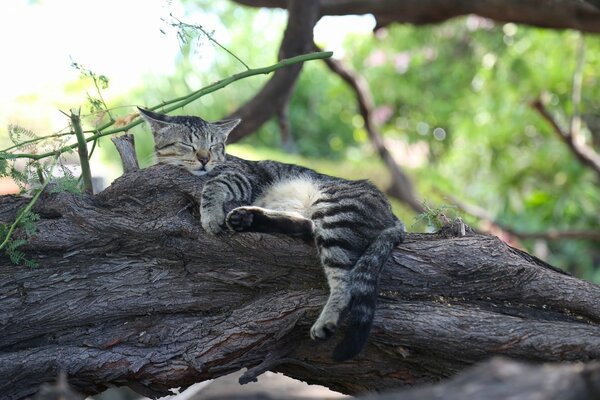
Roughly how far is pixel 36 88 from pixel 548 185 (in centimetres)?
765

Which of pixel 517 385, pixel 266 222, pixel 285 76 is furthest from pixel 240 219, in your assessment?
pixel 285 76

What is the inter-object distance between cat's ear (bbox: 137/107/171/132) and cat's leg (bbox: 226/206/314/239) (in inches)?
35.2

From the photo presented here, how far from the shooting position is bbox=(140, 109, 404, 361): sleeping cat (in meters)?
2.80

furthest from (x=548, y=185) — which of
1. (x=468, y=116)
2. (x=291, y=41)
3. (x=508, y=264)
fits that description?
(x=508, y=264)

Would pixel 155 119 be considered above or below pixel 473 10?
below

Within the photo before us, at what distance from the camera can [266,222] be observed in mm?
3055

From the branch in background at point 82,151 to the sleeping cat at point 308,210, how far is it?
1.32 ft

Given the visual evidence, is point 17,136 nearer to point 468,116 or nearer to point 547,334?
point 547,334

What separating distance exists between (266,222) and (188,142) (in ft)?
3.10

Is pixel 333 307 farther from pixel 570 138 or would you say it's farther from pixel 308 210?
pixel 570 138

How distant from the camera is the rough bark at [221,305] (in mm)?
2898

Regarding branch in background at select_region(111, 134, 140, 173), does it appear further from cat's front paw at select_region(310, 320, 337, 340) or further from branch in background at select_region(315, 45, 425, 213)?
branch in background at select_region(315, 45, 425, 213)

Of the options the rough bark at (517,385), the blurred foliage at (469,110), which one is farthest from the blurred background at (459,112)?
the rough bark at (517,385)

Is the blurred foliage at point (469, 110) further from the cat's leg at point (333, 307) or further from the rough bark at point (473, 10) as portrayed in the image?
the cat's leg at point (333, 307)
